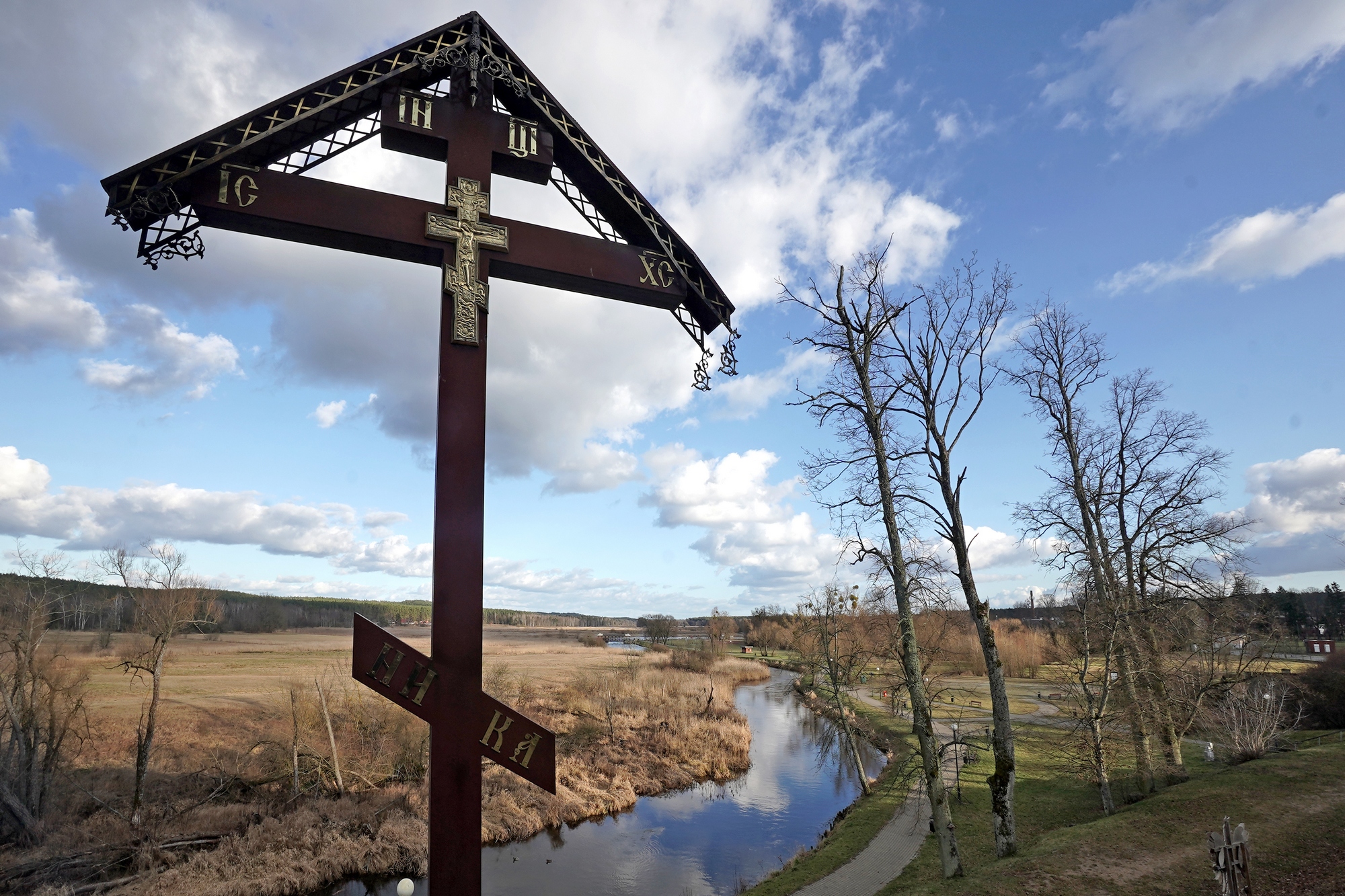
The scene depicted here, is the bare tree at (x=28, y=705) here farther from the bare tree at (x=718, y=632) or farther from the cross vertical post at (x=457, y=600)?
the bare tree at (x=718, y=632)

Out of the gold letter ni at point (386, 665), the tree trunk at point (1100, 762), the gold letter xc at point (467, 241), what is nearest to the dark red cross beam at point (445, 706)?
the gold letter ni at point (386, 665)

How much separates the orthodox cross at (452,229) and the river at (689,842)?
38.1 ft

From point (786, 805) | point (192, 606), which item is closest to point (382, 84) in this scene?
point (192, 606)

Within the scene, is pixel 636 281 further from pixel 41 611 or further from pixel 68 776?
pixel 68 776

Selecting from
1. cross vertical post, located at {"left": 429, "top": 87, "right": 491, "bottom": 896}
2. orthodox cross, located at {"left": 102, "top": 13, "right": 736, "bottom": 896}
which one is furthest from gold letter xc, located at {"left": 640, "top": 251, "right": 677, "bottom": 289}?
cross vertical post, located at {"left": 429, "top": 87, "right": 491, "bottom": 896}

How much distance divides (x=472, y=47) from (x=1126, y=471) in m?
21.3

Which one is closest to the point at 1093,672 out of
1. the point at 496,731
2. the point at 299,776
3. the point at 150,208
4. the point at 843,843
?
the point at 843,843

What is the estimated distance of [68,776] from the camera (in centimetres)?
1897

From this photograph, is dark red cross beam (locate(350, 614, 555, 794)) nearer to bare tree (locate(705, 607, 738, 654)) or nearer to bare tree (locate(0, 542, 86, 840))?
bare tree (locate(0, 542, 86, 840))

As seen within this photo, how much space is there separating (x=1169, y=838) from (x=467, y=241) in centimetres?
1589

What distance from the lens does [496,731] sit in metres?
4.25

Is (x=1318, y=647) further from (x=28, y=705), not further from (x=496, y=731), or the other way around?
(x=28, y=705)

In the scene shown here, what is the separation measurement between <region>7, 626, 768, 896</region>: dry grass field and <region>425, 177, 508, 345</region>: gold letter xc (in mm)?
16056

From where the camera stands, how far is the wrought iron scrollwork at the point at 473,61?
4.78 m
